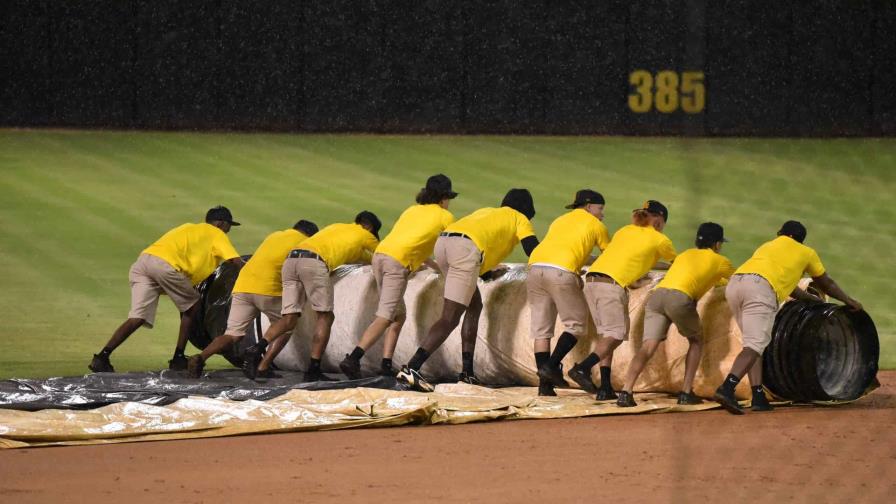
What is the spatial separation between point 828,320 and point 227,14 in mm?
17091

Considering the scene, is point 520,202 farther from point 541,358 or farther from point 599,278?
point 541,358

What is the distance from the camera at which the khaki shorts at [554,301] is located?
1083cm

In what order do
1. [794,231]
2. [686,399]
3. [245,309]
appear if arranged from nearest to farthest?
[686,399], [794,231], [245,309]

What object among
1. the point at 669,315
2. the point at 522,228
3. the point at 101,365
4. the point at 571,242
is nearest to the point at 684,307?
the point at 669,315

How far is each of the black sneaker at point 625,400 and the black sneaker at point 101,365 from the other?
4328 millimetres

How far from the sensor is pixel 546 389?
10883 mm

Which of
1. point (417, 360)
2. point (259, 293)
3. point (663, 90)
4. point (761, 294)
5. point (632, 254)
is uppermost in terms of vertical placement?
point (663, 90)

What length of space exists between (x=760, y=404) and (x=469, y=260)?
7.93ft

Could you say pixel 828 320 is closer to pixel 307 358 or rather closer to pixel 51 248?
pixel 307 358

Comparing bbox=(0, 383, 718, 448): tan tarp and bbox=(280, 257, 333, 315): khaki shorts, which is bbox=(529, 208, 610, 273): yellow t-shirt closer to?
bbox=(0, 383, 718, 448): tan tarp

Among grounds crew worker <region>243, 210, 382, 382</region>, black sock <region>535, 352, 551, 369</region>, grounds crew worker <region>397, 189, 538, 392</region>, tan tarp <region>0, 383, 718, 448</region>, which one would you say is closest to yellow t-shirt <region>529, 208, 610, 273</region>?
grounds crew worker <region>397, 189, 538, 392</region>

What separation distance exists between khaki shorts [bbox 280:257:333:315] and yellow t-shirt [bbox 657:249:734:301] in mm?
2759

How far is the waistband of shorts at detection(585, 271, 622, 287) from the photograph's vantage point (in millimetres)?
10672

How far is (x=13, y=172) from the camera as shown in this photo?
23.5 m
